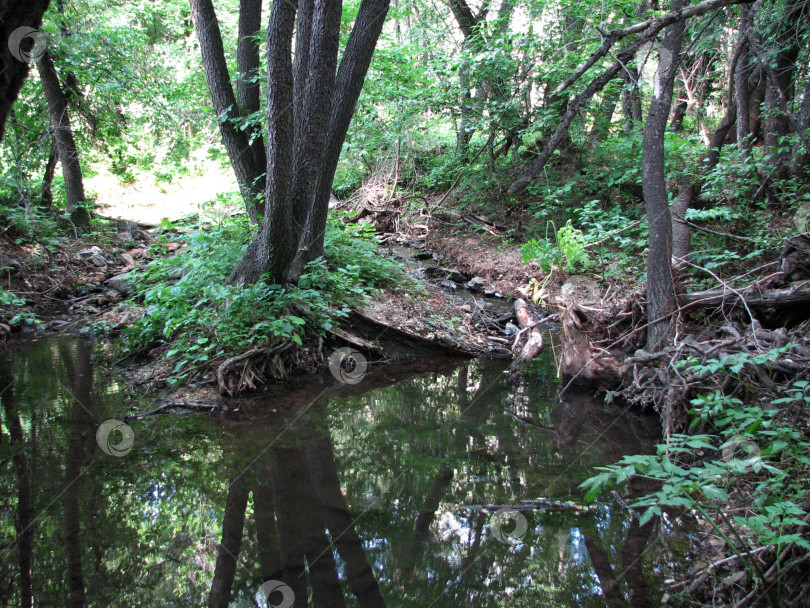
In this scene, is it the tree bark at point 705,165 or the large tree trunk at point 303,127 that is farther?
the tree bark at point 705,165

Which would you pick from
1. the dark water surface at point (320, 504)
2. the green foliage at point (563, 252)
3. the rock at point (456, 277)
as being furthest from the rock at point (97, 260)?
the green foliage at point (563, 252)

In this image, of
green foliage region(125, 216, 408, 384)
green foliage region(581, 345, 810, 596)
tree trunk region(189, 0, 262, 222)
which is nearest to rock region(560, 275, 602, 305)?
green foliage region(125, 216, 408, 384)

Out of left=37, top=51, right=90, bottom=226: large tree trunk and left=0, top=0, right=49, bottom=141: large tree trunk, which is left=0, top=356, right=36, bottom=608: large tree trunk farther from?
left=37, top=51, right=90, bottom=226: large tree trunk

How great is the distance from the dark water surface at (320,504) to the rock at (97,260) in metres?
4.80

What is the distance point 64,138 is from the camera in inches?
396

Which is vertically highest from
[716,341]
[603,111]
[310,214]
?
[603,111]

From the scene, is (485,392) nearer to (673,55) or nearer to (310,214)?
(310,214)

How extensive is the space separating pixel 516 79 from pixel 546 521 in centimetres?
915

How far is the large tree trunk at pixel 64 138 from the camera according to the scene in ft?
31.5

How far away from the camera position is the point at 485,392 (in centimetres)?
556

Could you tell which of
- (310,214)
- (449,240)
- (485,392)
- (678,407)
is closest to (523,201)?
(449,240)

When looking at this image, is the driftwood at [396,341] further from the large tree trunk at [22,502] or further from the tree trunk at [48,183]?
the tree trunk at [48,183]

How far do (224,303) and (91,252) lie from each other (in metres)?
5.71

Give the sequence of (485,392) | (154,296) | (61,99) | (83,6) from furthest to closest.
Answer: (83,6), (61,99), (154,296), (485,392)
